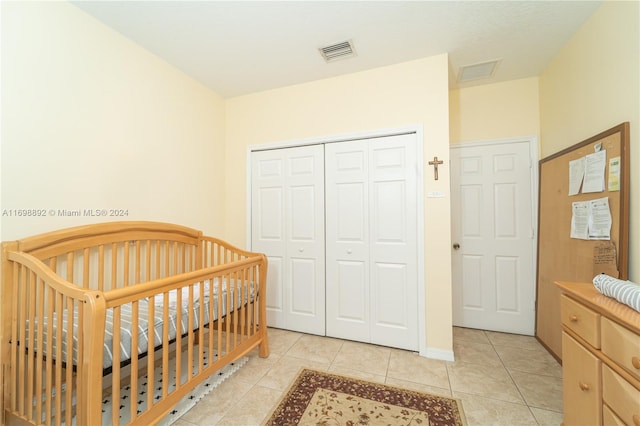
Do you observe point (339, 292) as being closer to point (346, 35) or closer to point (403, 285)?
point (403, 285)

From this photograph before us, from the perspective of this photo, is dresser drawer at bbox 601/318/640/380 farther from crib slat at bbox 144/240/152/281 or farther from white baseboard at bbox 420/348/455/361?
crib slat at bbox 144/240/152/281

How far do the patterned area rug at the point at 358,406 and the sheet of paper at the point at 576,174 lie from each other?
5.66 ft

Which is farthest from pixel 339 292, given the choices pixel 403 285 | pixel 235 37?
pixel 235 37

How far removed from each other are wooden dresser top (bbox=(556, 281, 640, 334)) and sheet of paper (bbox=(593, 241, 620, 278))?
431mm

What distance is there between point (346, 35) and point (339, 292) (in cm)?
221

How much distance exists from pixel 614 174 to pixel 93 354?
111 inches

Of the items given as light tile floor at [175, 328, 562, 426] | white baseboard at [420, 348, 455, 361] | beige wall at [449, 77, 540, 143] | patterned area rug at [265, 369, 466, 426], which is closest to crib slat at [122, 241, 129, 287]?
light tile floor at [175, 328, 562, 426]

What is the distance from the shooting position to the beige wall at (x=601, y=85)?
143 centimetres

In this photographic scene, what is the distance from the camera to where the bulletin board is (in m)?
1.49

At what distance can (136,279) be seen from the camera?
1866 mm

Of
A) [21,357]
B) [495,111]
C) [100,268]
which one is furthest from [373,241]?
[21,357]

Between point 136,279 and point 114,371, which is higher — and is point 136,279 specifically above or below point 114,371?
above

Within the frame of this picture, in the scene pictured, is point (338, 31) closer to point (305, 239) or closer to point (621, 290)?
point (305, 239)

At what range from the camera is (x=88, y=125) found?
1720mm
